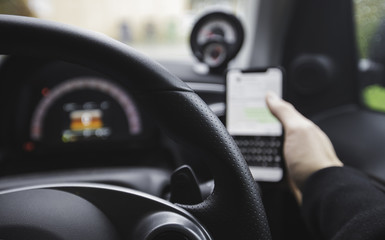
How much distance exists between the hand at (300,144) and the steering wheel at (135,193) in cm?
35

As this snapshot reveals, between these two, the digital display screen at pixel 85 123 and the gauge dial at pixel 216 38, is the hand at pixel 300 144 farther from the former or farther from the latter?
the digital display screen at pixel 85 123

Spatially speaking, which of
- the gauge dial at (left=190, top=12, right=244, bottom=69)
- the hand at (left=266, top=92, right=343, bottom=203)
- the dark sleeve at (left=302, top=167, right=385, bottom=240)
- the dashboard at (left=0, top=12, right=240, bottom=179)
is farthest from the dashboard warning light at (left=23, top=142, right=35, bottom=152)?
the dark sleeve at (left=302, top=167, right=385, bottom=240)

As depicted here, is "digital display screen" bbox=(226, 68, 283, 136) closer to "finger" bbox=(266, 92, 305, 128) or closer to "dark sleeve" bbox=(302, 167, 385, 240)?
"finger" bbox=(266, 92, 305, 128)

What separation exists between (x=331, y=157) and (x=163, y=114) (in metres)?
0.47

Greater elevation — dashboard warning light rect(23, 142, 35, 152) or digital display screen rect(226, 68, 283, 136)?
digital display screen rect(226, 68, 283, 136)

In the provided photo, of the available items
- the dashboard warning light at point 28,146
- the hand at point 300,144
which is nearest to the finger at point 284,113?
the hand at point 300,144

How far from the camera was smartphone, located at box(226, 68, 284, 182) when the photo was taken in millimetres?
737

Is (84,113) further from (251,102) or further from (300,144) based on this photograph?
(300,144)

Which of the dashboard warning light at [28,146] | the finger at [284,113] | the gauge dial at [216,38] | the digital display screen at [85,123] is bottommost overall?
the dashboard warning light at [28,146]

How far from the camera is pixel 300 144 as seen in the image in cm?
66

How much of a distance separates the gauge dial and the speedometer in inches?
11.2

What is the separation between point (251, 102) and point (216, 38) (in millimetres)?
424

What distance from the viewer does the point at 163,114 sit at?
0.31 m

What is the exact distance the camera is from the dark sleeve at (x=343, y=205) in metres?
0.36
